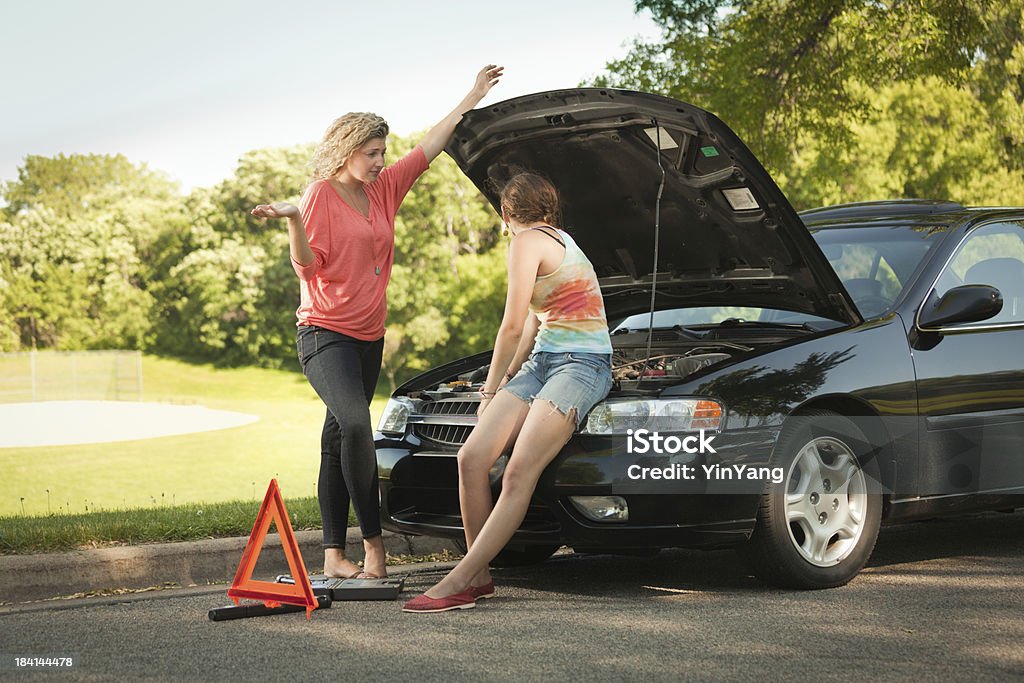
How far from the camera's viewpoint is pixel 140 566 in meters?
6.12

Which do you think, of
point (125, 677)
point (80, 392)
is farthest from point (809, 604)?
point (80, 392)

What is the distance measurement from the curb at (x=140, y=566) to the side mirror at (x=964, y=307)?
3191 mm

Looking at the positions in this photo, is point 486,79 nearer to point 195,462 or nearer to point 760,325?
point 760,325

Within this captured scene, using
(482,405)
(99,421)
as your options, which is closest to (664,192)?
(482,405)

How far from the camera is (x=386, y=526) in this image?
5.90 meters

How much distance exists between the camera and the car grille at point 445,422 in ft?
18.6

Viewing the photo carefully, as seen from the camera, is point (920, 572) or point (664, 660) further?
point (920, 572)

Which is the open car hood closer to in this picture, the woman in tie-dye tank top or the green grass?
the woman in tie-dye tank top

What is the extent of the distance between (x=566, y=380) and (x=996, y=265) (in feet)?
8.58

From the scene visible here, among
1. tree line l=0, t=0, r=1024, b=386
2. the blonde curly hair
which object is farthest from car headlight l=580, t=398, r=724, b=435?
tree line l=0, t=0, r=1024, b=386

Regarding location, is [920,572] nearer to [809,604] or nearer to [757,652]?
[809,604]

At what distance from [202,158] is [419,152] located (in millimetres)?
64661

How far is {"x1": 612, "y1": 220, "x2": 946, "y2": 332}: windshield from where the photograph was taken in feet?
19.7

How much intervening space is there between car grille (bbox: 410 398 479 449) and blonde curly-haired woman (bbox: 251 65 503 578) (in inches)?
10.2
